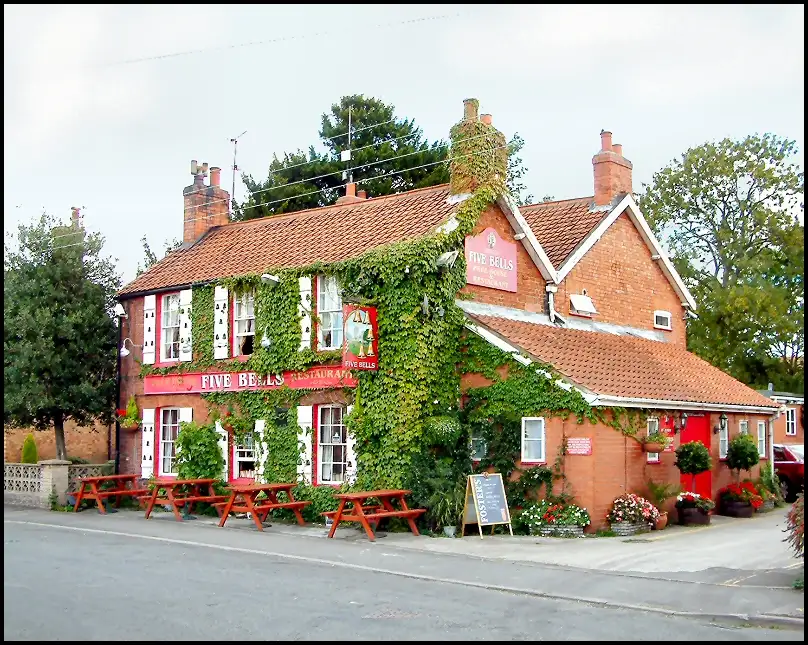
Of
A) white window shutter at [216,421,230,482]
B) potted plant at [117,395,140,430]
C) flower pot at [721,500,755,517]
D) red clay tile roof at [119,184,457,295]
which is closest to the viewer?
red clay tile roof at [119,184,457,295]

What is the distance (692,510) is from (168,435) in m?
13.0

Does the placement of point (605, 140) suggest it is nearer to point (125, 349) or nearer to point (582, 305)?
point (582, 305)

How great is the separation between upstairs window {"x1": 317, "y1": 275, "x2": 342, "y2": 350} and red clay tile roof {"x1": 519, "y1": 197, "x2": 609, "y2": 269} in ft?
20.3

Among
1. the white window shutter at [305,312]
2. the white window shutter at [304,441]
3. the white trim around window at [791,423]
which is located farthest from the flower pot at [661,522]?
the white trim around window at [791,423]

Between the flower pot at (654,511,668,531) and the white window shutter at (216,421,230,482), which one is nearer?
the flower pot at (654,511,668,531)

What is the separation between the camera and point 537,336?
21.3 m

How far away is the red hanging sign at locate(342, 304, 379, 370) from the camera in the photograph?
768 inches

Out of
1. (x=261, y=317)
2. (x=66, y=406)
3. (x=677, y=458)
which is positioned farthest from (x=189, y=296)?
(x=677, y=458)

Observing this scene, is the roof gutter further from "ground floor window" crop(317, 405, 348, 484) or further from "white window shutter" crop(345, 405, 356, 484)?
"ground floor window" crop(317, 405, 348, 484)

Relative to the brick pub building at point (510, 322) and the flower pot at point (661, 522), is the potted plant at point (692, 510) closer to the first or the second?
the brick pub building at point (510, 322)

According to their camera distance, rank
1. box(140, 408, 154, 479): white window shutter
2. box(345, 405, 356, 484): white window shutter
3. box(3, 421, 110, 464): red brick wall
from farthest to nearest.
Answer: box(3, 421, 110, 464): red brick wall
box(140, 408, 154, 479): white window shutter
box(345, 405, 356, 484): white window shutter

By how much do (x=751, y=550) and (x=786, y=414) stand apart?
832 inches

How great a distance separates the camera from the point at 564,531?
18141 millimetres

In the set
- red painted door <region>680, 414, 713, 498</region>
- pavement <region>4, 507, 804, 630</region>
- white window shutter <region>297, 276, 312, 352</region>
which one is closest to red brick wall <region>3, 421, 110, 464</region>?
pavement <region>4, 507, 804, 630</region>
